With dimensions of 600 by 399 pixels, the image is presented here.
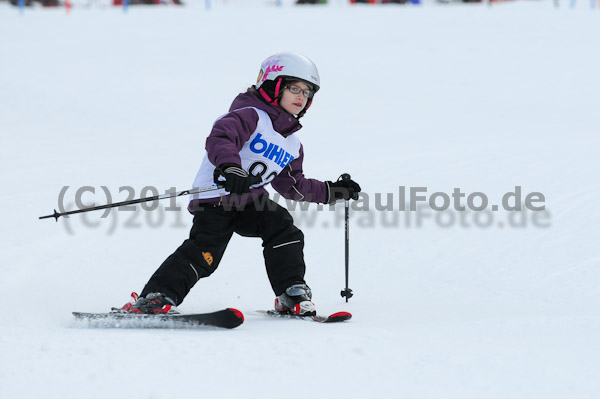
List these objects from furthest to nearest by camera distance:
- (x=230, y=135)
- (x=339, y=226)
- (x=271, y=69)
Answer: (x=339, y=226) → (x=271, y=69) → (x=230, y=135)

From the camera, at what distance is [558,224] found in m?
5.59

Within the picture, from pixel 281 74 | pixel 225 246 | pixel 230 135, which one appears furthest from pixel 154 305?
pixel 281 74

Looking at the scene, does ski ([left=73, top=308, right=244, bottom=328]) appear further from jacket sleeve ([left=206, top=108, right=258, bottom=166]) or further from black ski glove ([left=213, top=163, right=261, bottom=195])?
jacket sleeve ([left=206, top=108, right=258, bottom=166])

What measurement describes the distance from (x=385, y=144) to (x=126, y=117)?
4458 millimetres

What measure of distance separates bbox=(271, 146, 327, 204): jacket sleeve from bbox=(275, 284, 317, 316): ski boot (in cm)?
64

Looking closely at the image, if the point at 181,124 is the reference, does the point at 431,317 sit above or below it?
below

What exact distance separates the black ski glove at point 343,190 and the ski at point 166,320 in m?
1.24

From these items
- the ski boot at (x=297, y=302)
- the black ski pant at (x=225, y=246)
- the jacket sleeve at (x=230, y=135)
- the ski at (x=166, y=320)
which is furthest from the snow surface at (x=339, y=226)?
the jacket sleeve at (x=230, y=135)

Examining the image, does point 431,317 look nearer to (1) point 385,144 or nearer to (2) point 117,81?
(1) point 385,144

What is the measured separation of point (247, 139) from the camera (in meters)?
3.92

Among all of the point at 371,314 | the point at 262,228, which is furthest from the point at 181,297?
the point at 371,314

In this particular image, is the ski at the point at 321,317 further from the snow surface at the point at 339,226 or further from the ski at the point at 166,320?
the ski at the point at 166,320

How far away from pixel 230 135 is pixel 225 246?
713 millimetres

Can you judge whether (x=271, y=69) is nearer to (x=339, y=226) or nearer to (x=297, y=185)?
(x=297, y=185)
